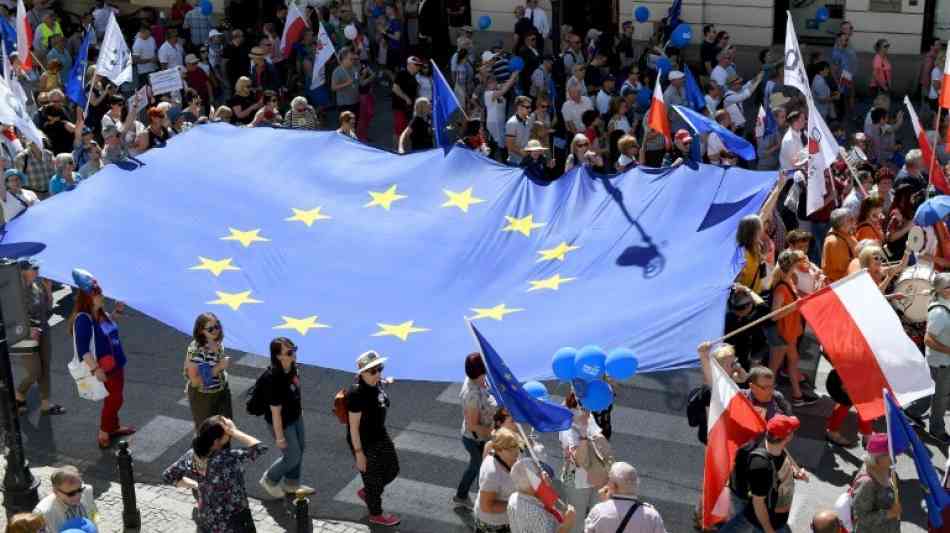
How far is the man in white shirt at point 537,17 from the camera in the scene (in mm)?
21531

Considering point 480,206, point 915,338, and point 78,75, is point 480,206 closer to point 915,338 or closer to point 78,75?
point 915,338

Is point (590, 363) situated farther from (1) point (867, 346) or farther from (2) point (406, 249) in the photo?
(2) point (406, 249)

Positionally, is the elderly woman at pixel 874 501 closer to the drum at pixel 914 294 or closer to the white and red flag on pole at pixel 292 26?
the drum at pixel 914 294

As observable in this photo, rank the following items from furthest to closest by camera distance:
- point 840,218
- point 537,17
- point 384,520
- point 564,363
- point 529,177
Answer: point 537,17
point 529,177
point 840,218
point 384,520
point 564,363

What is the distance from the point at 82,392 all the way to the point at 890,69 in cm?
1350

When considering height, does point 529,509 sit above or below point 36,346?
above

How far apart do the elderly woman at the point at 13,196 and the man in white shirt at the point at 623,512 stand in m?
7.70

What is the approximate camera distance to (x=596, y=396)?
9062mm

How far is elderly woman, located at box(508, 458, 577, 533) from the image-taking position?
26.4 ft

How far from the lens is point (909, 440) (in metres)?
8.11

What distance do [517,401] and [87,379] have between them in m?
4.05

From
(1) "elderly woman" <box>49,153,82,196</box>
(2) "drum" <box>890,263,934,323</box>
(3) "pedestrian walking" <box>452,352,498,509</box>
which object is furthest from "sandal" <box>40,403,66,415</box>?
(2) "drum" <box>890,263,934,323</box>

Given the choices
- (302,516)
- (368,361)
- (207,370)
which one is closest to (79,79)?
(207,370)

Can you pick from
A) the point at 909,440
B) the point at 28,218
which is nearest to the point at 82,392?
the point at 28,218
